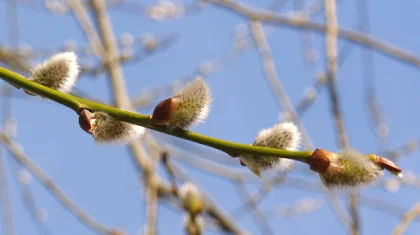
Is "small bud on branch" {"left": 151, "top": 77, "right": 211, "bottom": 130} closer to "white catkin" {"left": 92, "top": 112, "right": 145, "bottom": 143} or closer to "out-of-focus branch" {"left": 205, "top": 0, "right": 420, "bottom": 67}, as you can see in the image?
"white catkin" {"left": 92, "top": 112, "right": 145, "bottom": 143}

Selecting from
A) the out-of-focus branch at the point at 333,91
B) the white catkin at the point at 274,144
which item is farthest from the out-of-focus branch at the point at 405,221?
the white catkin at the point at 274,144

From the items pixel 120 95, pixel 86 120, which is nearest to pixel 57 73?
pixel 86 120

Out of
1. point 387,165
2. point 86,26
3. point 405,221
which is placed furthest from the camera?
point 86,26

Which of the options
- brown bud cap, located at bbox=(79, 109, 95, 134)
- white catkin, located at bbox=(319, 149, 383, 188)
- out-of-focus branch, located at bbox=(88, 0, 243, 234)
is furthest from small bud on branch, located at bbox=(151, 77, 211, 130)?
out-of-focus branch, located at bbox=(88, 0, 243, 234)

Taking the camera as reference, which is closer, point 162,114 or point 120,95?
point 162,114

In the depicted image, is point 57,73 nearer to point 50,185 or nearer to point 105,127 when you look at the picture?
point 105,127

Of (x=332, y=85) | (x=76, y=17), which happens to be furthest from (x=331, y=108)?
(x=76, y=17)

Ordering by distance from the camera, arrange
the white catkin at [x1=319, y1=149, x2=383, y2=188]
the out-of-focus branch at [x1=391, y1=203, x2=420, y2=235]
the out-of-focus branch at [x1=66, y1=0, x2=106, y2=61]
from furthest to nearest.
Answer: the out-of-focus branch at [x1=66, y1=0, x2=106, y2=61] < the out-of-focus branch at [x1=391, y1=203, x2=420, y2=235] < the white catkin at [x1=319, y1=149, x2=383, y2=188]
